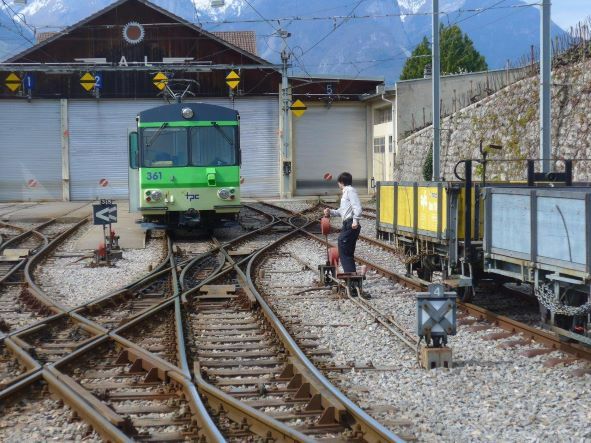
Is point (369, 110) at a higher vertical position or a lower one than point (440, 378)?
higher

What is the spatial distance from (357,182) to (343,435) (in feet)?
123

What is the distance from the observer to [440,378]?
7.72m

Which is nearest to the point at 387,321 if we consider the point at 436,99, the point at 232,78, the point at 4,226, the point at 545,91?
the point at 545,91

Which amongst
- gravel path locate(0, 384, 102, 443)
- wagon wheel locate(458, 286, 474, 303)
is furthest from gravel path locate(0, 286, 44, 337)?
wagon wheel locate(458, 286, 474, 303)

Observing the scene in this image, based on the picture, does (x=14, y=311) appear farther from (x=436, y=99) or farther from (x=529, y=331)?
(x=436, y=99)

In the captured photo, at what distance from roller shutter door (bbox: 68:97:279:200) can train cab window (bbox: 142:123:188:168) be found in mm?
21411

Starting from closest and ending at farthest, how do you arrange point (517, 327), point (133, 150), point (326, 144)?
point (517, 327) < point (133, 150) < point (326, 144)

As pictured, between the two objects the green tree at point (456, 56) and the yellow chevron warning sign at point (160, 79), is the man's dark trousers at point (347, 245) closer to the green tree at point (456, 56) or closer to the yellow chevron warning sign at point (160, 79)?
the yellow chevron warning sign at point (160, 79)

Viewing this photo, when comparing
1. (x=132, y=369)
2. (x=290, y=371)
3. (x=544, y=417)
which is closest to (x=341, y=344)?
(x=290, y=371)

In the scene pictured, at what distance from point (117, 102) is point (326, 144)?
9.95 m

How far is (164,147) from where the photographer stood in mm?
20266

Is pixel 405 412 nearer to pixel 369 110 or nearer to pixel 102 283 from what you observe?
pixel 102 283

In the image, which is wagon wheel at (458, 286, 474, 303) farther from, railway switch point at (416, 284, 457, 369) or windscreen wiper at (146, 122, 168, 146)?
windscreen wiper at (146, 122, 168, 146)

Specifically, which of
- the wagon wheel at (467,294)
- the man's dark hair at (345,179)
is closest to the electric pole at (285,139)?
Result: the man's dark hair at (345,179)
